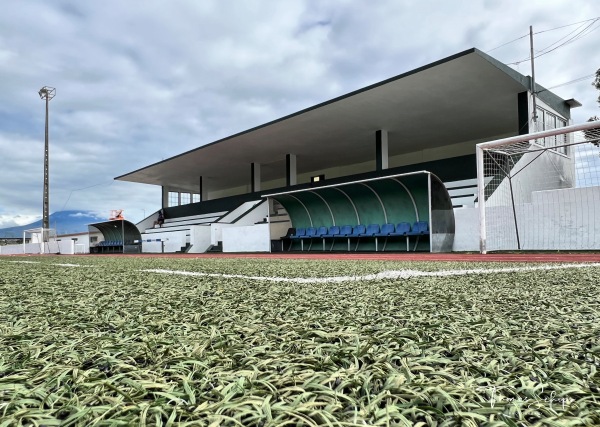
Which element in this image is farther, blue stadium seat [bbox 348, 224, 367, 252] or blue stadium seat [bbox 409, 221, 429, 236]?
blue stadium seat [bbox 348, 224, 367, 252]

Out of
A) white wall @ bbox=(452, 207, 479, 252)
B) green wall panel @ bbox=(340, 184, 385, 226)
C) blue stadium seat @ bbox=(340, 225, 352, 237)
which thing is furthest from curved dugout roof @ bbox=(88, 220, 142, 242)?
white wall @ bbox=(452, 207, 479, 252)

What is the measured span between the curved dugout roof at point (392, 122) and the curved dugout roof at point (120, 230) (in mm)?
4814

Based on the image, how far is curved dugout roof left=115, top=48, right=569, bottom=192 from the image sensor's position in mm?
13414

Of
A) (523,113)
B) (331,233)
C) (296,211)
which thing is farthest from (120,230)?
(523,113)

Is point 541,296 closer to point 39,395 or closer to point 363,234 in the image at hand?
point 39,395

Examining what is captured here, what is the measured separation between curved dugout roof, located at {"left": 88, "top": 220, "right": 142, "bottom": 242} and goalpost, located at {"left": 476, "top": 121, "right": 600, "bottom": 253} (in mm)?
20641

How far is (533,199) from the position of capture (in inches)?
464

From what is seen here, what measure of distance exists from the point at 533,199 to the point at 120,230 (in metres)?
22.8

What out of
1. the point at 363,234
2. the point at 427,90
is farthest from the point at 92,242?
the point at 427,90

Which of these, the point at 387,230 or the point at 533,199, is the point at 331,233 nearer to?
the point at 387,230

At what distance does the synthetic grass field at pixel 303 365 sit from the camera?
2.07 feet

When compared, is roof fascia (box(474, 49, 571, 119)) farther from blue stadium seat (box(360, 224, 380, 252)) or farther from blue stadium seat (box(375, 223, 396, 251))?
blue stadium seat (box(360, 224, 380, 252))

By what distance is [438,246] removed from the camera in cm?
1223

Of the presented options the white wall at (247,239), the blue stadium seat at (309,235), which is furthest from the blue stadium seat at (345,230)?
the white wall at (247,239)
